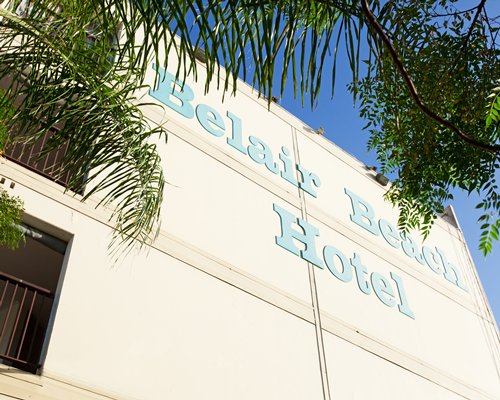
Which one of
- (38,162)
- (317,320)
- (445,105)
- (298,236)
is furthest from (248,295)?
(445,105)

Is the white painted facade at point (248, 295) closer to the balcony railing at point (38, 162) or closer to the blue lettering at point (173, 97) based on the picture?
the blue lettering at point (173, 97)

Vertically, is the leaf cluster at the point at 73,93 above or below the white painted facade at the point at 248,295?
below

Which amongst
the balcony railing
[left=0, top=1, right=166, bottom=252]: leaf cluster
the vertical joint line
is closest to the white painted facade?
the vertical joint line

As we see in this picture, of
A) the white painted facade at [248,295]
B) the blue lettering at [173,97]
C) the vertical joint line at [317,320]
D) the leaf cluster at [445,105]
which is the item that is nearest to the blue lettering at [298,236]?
the white painted facade at [248,295]

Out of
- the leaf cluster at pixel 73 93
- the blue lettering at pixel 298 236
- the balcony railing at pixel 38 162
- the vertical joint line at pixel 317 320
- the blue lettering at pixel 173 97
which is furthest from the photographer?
the blue lettering at pixel 298 236

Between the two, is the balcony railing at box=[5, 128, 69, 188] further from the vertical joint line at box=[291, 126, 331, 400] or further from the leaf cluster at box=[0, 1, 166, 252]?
the vertical joint line at box=[291, 126, 331, 400]

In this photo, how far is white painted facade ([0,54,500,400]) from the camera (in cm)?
687

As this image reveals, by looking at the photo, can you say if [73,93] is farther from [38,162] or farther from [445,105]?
[38,162]

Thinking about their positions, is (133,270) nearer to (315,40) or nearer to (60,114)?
(60,114)

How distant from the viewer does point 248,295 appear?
9.01m

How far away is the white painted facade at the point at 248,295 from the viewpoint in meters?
6.87

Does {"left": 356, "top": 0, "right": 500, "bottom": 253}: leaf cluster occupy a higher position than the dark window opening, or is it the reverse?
the dark window opening

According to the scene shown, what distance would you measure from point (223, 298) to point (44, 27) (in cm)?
527

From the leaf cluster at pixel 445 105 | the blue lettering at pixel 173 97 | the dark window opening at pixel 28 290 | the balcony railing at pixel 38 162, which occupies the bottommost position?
the leaf cluster at pixel 445 105
